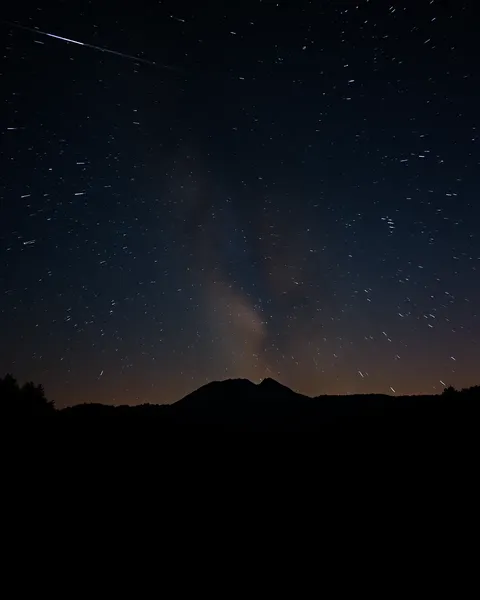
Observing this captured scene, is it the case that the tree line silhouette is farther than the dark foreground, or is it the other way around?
the tree line silhouette

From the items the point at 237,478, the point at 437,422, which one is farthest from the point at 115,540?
the point at 437,422

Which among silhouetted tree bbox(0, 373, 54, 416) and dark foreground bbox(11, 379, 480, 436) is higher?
silhouetted tree bbox(0, 373, 54, 416)

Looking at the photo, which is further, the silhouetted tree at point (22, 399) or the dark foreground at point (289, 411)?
the silhouetted tree at point (22, 399)

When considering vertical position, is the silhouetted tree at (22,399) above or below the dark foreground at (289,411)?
above

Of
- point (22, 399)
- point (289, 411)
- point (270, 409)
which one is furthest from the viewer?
point (270, 409)

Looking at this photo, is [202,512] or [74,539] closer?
[74,539]

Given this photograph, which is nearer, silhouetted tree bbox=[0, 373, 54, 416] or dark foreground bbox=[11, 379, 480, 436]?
dark foreground bbox=[11, 379, 480, 436]

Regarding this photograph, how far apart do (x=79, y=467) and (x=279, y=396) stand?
46.8 m

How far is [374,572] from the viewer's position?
6.88 m

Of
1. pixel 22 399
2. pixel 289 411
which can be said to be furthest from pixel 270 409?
pixel 22 399

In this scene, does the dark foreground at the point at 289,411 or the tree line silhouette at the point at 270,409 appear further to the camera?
the tree line silhouette at the point at 270,409

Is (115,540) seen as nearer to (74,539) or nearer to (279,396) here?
(74,539)

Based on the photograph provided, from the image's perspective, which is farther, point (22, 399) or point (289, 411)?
point (289, 411)

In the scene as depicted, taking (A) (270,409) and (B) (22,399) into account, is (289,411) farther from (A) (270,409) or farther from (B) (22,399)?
(B) (22,399)
